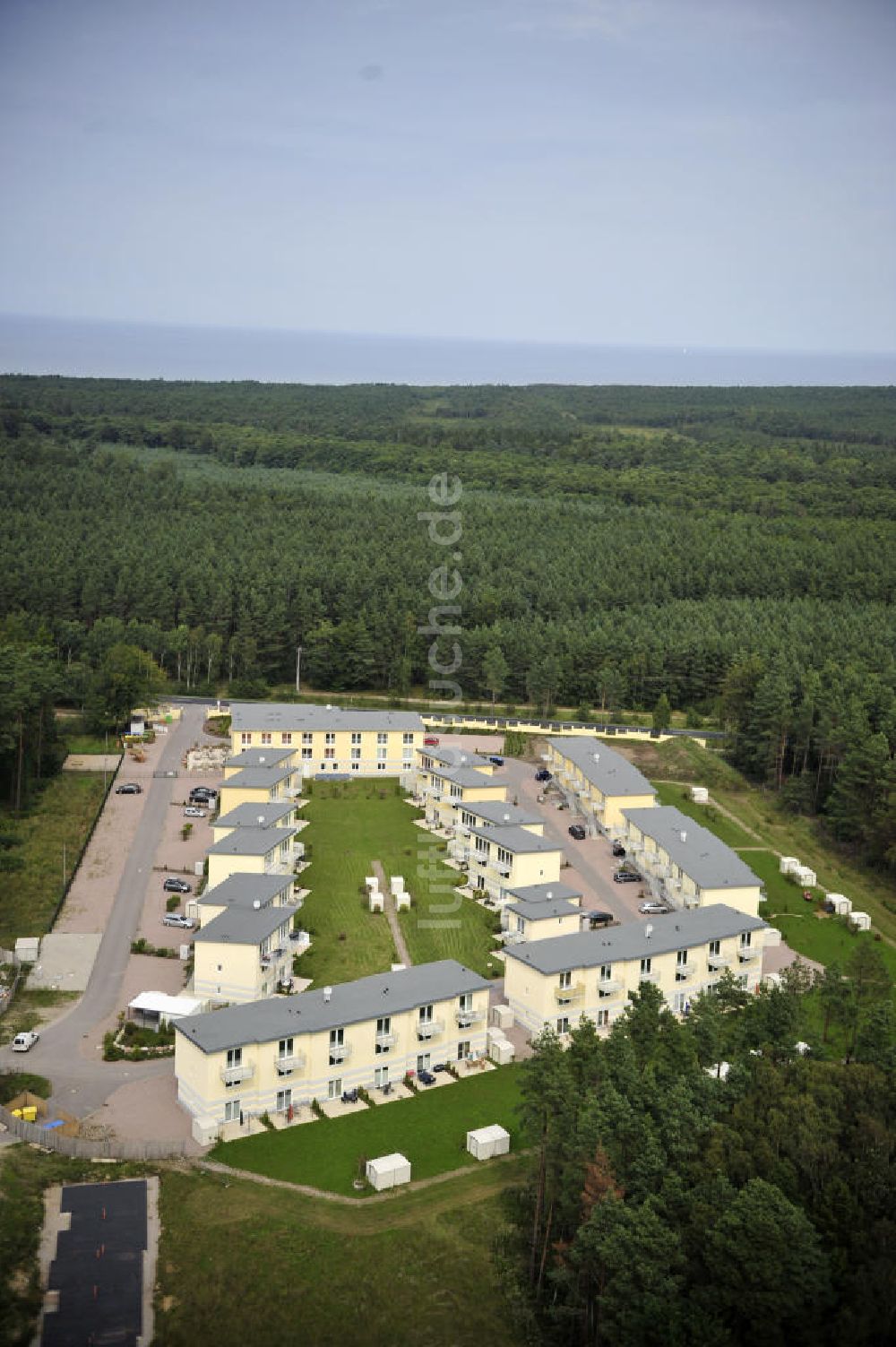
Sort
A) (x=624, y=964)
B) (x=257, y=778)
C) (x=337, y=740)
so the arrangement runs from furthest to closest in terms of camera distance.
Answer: (x=337, y=740), (x=257, y=778), (x=624, y=964)

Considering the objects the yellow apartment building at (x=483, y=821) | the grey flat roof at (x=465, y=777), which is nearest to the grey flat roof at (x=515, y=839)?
the yellow apartment building at (x=483, y=821)

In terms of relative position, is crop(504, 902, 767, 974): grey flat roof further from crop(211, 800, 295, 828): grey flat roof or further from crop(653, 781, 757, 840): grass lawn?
crop(211, 800, 295, 828): grey flat roof

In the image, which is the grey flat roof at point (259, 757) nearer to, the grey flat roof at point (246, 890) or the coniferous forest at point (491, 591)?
the coniferous forest at point (491, 591)

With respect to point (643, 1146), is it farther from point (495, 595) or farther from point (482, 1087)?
point (495, 595)

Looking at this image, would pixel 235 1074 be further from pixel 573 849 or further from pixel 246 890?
pixel 573 849

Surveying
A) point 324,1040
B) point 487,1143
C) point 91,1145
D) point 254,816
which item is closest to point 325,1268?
point 487,1143
